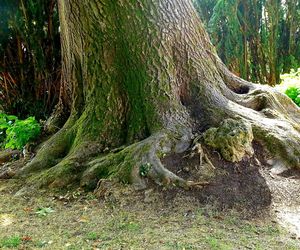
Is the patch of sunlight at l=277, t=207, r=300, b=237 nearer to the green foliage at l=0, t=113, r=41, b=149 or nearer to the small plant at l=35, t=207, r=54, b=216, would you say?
the small plant at l=35, t=207, r=54, b=216

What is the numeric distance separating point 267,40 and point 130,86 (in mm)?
8627

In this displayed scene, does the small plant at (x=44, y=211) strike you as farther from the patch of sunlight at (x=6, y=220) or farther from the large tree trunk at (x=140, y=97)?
the large tree trunk at (x=140, y=97)

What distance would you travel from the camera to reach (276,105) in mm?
4910

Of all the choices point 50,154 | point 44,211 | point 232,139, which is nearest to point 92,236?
point 44,211

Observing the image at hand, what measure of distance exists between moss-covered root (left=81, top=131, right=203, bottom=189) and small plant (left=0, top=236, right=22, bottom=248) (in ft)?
3.38

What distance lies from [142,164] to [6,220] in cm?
139

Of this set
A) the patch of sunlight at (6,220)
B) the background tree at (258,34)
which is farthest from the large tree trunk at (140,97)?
the background tree at (258,34)

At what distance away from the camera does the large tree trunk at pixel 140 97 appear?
4.06 m

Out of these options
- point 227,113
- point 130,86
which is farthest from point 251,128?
point 130,86

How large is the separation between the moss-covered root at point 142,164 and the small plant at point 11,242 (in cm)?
103

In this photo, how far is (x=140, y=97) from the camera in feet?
14.0

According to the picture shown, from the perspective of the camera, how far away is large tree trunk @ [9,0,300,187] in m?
4.06

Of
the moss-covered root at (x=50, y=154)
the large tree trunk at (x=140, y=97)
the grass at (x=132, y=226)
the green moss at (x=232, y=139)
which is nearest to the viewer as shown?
the grass at (x=132, y=226)

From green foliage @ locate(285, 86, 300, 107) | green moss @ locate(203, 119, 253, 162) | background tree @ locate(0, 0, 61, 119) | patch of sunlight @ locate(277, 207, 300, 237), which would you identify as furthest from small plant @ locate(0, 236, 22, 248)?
green foliage @ locate(285, 86, 300, 107)
